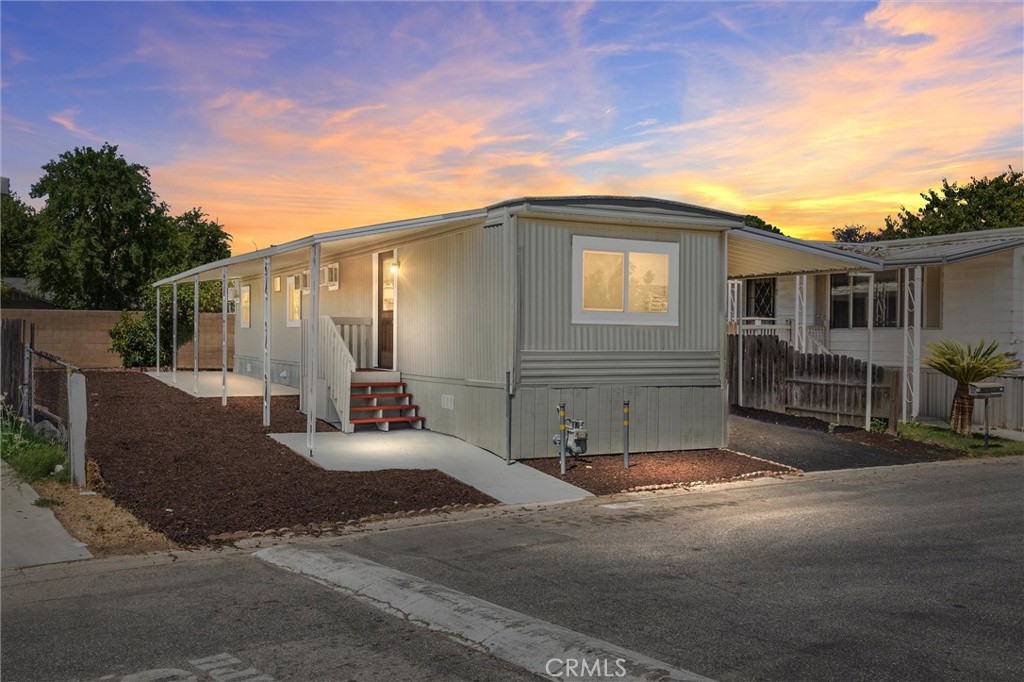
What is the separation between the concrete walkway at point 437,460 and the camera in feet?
35.9

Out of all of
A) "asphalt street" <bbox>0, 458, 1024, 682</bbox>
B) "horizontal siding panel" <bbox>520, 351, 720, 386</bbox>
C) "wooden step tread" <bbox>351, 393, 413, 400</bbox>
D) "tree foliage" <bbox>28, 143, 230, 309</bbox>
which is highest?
"tree foliage" <bbox>28, 143, 230, 309</bbox>

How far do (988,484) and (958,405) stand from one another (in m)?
4.84

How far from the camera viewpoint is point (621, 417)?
13367 mm

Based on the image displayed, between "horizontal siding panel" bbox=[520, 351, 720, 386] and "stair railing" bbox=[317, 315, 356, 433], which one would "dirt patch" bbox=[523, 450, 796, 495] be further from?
"stair railing" bbox=[317, 315, 356, 433]

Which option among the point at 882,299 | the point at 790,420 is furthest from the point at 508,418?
the point at 882,299

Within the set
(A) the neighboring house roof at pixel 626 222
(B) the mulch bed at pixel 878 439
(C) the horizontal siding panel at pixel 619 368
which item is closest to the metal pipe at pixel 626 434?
(C) the horizontal siding panel at pixel 619 368

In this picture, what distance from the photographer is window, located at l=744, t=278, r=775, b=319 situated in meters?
22.9

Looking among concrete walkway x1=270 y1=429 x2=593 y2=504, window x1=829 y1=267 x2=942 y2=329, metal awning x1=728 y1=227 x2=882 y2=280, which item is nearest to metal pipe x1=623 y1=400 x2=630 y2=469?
concrete walkway x1=270 y1=429 x2=593 y2=504

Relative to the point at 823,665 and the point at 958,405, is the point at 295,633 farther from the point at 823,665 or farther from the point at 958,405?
the point at 958,405

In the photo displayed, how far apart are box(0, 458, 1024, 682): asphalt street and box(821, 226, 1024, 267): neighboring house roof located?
7.98 meters

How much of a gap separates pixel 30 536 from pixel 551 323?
7206mm

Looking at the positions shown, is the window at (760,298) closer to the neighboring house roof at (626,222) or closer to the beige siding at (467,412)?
the neighboring house roof at (626,222)

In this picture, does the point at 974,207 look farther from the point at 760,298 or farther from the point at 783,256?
the point at 783,256

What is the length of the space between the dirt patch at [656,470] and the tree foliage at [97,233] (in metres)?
27.4
